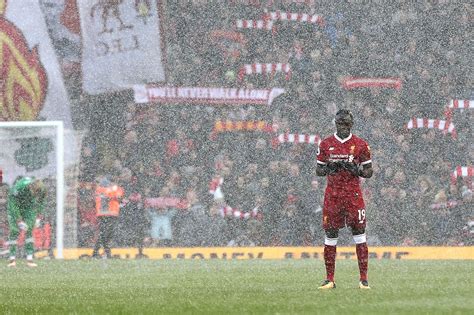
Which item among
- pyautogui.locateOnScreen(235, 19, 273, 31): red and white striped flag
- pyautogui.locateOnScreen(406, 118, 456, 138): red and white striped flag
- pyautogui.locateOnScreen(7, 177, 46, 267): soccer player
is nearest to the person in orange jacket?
pyautogui.locateOnScreen(7, 177, 46, 267): soccer player

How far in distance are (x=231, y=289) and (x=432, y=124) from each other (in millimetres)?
17844

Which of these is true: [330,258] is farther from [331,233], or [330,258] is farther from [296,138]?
[296,138]

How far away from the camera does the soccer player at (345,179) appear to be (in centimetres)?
1554

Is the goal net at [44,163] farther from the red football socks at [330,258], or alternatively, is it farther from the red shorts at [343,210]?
the red shorts at [343,210]

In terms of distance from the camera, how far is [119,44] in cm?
3441

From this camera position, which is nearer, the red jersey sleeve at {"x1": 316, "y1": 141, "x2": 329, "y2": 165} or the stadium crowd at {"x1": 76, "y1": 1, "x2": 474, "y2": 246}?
the red jersey sleeve at {"x1": 316, "y1": 141, "x2": 329, "y2": 165}

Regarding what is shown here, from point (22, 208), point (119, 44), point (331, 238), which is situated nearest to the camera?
point (331, 238)

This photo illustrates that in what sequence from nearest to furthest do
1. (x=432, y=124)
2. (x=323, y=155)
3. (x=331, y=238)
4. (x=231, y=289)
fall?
1. (x=323, y=155)
2. (x=331, y=238)
3. (x=231, y=289)
4. (x=432, y=124)

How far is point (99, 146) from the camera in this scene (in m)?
32.5

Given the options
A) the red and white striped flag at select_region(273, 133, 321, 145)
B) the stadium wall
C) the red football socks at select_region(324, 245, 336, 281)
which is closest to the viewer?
the red football socks at select_region(324, 245, 336, 281)

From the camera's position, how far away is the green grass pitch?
1288cm

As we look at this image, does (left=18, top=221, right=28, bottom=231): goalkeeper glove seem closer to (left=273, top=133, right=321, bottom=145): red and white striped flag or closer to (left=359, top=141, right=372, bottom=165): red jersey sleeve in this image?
(left=273, top=133, right=321, bottom=145): red and white striped flag

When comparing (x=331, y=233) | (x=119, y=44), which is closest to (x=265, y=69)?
(x=119, y=44)

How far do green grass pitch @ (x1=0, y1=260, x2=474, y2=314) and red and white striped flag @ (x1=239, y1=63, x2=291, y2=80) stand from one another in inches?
435
